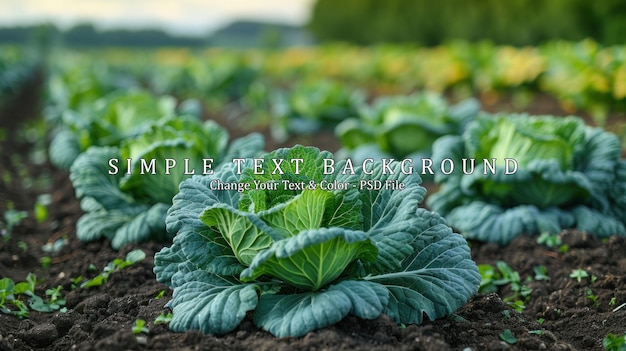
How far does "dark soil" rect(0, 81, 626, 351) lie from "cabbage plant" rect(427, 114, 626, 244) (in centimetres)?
19

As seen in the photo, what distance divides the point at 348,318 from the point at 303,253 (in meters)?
0.40

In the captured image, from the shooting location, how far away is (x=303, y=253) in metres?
2.87

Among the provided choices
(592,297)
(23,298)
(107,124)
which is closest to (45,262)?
(23,298)

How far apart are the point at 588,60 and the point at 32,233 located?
765 cm

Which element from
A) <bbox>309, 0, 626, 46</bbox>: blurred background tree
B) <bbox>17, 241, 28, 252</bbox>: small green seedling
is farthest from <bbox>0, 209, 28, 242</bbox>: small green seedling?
<bbox>309, 0, 626, 46</bbox>: blurred background tree

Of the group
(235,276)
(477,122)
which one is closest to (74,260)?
(235,276)

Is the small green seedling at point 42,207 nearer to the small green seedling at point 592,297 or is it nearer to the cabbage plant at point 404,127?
the cabbage plant at point 404,127

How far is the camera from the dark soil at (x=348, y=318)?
2.92m

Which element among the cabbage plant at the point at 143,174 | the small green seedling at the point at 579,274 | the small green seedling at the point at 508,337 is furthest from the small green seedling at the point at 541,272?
the cabbage plant at the point at 143,174

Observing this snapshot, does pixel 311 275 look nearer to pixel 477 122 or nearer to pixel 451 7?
pixel 477 122

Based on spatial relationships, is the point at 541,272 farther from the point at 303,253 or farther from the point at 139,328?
the point at 139,328

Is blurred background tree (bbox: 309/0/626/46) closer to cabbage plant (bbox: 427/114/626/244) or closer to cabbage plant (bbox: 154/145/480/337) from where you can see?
cabbage plant (bbox: 427/114/626/244)

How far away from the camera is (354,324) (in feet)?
9.82

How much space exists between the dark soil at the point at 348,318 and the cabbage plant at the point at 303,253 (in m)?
0.11
